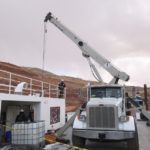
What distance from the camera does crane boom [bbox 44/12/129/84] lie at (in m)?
20.0

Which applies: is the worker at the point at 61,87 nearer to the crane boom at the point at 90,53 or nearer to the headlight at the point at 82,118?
the crane boom at the point at 90,53

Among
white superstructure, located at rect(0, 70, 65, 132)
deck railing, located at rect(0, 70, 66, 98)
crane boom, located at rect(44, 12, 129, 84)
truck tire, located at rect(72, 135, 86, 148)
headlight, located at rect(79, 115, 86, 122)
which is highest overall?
crane boom, located at rect(44, 12, 129, 84)

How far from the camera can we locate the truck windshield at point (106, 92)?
16734 millimetres

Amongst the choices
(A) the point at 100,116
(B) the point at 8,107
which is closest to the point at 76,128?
(A) the point at 100,116

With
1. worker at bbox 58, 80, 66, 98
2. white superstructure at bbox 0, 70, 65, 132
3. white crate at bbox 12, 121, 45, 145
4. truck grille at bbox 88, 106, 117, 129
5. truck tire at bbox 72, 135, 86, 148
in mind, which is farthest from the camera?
worker at bbox 58, 80, 66, 98

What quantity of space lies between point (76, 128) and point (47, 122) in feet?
18.6

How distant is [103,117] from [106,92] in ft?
6.79

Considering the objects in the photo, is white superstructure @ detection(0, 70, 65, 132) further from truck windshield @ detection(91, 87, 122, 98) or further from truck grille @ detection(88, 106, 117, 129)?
truck grille @ detection(88, 106, 117, 129)

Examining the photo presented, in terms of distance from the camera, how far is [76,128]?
50.8 feet

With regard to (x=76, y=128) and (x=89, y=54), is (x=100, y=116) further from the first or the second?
(x=89, y=54)

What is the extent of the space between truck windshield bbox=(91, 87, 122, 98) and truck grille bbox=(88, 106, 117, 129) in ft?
5.69

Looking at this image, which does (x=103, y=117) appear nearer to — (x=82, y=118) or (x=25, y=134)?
(x=82, y=118)

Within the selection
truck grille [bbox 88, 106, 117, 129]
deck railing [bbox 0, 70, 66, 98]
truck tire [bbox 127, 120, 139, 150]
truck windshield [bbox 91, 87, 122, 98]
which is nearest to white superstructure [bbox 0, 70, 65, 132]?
deck railing [bbox 0, 70, 66, 98]

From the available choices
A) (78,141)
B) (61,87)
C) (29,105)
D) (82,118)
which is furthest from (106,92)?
(61,87)
